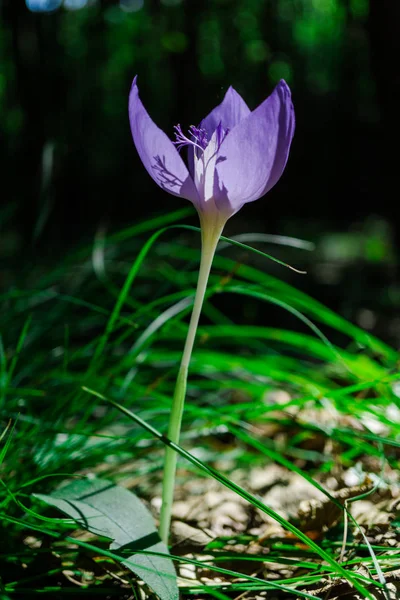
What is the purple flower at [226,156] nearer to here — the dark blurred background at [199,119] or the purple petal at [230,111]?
the purple petal at [230,111]

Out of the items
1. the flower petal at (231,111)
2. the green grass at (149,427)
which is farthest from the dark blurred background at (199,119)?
the flower petal at (231,111)

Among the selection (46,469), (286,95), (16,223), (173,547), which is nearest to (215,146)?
(286,95)

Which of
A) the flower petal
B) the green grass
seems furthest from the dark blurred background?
the flower petal

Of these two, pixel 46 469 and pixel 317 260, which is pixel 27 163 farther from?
pixel 46 469

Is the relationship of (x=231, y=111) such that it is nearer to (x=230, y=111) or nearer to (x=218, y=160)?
(x=230, y=111)

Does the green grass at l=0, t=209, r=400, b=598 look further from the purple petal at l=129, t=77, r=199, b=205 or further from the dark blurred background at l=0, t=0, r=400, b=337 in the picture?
the dark blurred background at l=0, t=0, r=400, b=337

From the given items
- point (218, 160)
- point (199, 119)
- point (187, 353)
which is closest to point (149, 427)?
point (187, 353)
